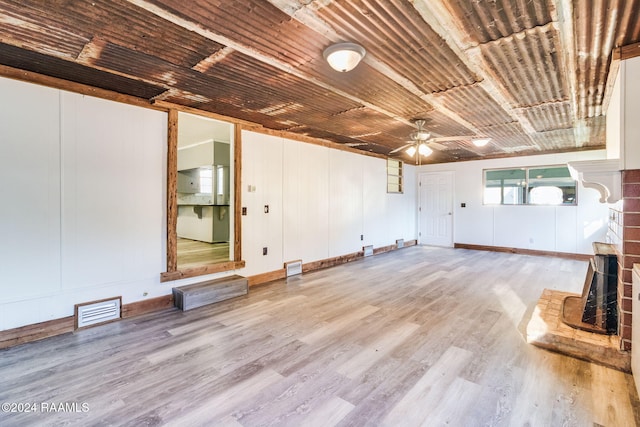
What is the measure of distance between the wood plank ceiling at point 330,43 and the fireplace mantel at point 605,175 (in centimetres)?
86

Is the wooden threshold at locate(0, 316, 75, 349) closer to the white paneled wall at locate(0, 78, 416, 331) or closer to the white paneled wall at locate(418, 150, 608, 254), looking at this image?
the white paneled wall at locate(0, 78, 416, 331)

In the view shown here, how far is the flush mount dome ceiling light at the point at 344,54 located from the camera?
7.07 feet

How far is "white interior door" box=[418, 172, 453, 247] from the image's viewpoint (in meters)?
8.12

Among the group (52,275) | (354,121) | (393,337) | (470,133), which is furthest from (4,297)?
(470,133)

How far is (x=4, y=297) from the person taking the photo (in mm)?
2553

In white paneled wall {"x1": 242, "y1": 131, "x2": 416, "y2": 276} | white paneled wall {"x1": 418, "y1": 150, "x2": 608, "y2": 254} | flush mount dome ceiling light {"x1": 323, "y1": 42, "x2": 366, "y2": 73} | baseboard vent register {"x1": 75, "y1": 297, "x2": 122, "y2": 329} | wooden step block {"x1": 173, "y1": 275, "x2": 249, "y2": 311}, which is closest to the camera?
flush mount dome ceiling light {"x1": 323, "y1": 42, "x2": 366, "y2": 73}

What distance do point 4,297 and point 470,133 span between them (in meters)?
6.09

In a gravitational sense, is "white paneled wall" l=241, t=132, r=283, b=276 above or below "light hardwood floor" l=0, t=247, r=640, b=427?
above

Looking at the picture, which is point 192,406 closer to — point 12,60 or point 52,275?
point 52,275

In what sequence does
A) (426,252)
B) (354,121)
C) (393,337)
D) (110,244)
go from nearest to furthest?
(393,337) → (110,244) → (354,121) → (426,252)

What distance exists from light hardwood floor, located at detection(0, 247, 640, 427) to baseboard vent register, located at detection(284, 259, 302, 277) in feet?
4.20

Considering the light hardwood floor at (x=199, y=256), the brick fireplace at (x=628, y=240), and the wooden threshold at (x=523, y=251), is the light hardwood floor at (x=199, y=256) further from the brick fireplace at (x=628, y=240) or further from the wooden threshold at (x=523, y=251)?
the wooden threshold at (x=523, y=251)

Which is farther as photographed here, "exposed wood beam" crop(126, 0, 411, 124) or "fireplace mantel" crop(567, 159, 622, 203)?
"fireplace mantel" crop(567, 159, 622, 203)

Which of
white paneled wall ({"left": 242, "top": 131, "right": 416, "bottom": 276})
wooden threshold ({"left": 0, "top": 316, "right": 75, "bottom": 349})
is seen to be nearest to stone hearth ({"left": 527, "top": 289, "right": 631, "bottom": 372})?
white paneled wall ({"left": 242, "top": 131, "right": 416, "bottom": 276})
